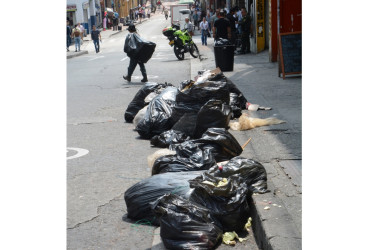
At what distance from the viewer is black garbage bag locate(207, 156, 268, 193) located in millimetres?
5156

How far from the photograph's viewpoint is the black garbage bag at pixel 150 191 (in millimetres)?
5020

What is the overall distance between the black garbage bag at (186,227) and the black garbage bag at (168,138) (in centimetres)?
307

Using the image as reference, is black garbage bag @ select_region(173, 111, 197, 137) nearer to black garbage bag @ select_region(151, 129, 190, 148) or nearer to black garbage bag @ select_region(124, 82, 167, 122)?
black garbage bag @ select_region(151, 129, 190, 148)

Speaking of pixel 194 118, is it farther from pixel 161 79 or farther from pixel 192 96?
pixel 161 79

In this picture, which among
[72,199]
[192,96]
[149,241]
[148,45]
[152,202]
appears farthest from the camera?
[148,45]

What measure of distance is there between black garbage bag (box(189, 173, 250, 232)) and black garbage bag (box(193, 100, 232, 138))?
284cm

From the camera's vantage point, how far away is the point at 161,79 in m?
16.6

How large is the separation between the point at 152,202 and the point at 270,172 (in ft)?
4.62

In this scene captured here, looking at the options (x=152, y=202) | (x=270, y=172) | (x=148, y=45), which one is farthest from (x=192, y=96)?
(x=148, y=45)

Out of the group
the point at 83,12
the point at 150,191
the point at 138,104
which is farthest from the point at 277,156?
the point at 83,12

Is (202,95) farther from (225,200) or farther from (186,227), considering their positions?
(186,227)

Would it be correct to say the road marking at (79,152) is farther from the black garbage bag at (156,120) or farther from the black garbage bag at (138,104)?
the black garbage bag at (138,104)

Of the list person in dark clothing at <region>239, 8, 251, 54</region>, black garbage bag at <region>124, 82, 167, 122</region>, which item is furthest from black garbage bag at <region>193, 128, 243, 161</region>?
person in dark clothing at <region>239, 8, 251, 54</region>

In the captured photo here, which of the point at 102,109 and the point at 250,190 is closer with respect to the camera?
the point at 250,190
